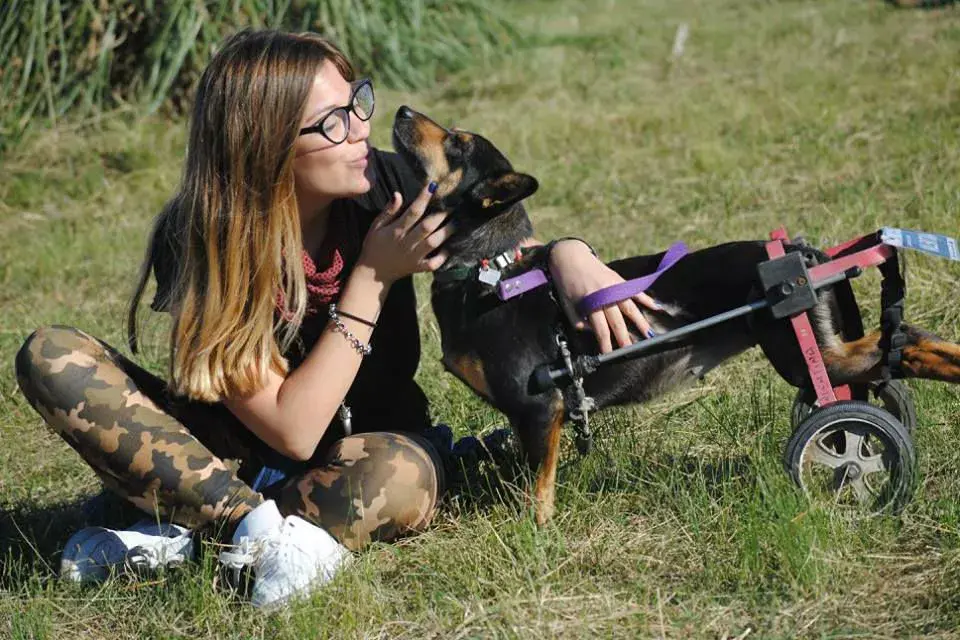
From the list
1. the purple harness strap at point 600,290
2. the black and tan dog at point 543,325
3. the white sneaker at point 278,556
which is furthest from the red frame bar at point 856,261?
the white sneaker at point 278,556

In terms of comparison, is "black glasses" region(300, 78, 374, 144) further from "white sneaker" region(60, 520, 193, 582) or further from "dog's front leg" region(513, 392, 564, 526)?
"white sneaker" region(60, 520, 193, 582)

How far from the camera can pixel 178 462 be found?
108 inches

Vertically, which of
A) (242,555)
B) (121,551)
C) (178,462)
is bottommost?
(121,551)

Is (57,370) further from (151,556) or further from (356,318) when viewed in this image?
(356,318)

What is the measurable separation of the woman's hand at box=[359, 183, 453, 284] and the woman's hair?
0.19 metres

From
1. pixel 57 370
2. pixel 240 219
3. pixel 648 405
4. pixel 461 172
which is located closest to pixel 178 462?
pixel 57 370

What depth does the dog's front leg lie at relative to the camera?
2795 mm

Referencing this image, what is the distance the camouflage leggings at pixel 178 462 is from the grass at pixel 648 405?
0.13m

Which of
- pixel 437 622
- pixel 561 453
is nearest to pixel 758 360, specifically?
pixel 561 453

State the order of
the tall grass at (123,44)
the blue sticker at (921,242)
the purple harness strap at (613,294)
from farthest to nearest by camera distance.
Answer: the tall grass at (123,44), the purple harness strap at (613,294), the blue sticker at (921,242)

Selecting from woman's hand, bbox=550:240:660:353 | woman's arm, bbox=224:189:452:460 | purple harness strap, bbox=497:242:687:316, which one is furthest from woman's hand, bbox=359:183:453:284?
woman's hand, bbox=550:240:660:353

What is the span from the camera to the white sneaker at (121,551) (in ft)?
9.19

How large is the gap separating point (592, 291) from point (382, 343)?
2.09ft

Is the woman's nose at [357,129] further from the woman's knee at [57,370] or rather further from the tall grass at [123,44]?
the tall grass at [123,44]
